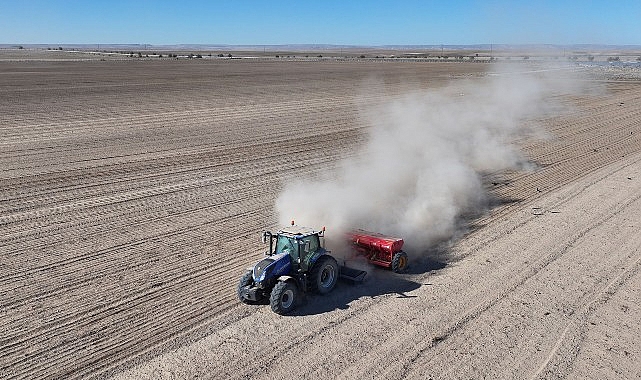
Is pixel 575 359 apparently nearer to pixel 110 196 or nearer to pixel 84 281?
pixel 84 281

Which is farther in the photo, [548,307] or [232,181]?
[232,181]

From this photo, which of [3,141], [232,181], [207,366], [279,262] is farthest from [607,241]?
[3,141]

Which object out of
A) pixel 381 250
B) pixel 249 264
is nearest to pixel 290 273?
pixel 249 264

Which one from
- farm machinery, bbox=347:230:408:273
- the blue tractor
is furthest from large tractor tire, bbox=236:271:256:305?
farm machinery, bbox=347:230:408:273

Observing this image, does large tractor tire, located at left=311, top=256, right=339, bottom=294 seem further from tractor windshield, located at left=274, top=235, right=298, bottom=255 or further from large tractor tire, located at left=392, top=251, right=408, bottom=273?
large tractor tire, located at left=392, top=251, right=408, bottom=273

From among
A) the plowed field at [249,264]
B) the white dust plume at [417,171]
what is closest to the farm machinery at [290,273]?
the plowed field at [249,264]

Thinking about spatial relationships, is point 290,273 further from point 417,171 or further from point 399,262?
point 417,171
